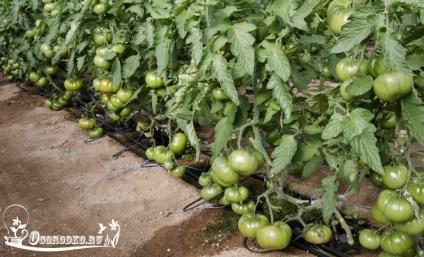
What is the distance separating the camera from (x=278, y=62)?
175 cm

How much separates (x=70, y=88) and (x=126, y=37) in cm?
142

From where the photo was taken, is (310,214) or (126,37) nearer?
(310,214)

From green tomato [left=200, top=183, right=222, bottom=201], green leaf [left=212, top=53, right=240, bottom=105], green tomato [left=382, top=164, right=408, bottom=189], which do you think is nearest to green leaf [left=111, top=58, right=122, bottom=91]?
green tomato [left=200, top=183, right=222, bottom=201]

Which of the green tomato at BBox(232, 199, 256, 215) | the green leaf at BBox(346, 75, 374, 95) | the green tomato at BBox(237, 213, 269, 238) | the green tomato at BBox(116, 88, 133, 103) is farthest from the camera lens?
the green tomato at BBox(116, 88, 133, 103)

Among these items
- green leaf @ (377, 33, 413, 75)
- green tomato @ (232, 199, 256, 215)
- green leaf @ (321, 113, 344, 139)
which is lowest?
green tomato @ (232, 199, 256, 215)

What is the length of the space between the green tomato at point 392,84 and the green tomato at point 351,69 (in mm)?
90

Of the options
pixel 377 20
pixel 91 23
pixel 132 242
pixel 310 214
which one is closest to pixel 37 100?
pixel 91 23

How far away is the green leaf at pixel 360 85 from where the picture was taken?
142cm

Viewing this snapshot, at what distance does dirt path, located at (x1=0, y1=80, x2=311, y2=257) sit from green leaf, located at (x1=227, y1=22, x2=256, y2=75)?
4.43 feet

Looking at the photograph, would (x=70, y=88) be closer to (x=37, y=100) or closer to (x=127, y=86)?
(x=127, y=86)

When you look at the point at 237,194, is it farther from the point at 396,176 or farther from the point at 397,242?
the point at 396,176

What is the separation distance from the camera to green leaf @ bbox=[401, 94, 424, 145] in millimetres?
1453

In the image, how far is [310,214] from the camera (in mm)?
2842

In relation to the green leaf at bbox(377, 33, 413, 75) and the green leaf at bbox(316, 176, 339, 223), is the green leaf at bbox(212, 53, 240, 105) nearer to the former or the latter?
the green leaf at bbox(316, 176, 339, 223)
